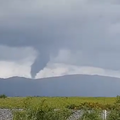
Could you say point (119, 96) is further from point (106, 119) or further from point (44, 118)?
point (44, 118)

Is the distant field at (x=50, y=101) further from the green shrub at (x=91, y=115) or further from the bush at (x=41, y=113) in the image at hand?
the green shrub at (x=91, y=115)

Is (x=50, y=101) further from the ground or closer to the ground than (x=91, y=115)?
further from the ground

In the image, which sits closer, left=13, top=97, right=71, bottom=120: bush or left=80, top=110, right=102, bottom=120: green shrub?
left=13, top=97, right=71, bottom=120: bush

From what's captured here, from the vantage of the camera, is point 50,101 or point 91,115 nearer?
point 91,115

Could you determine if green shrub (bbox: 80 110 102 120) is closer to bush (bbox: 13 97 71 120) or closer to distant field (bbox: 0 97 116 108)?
bush (bbox: 13 97 71 120)

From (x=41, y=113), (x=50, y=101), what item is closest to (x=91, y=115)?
(x=41, y=113)

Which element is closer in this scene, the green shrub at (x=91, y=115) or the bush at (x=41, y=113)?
the bush at (x=41, y=113)

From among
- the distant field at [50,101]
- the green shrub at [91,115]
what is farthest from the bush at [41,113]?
the green shrub at [91,115]

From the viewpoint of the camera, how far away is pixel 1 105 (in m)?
33.7

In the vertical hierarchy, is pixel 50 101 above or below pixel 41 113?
above

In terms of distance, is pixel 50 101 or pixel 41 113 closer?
pixel 41 113

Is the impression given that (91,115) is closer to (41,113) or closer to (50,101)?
(41,113)

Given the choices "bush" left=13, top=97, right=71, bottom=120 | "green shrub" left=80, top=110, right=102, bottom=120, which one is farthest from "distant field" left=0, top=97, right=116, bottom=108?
"green shrub" left=80, top=110, right=102, bottom=120

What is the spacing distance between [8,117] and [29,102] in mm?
11435
